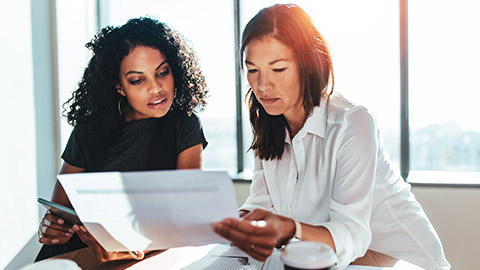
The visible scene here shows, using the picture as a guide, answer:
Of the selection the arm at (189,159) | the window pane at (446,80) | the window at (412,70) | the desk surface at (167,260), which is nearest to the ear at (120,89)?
the arm at (189,159)

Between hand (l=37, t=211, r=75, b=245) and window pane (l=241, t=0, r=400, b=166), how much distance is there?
2.01 m

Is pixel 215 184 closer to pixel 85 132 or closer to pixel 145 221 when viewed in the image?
pixel 145 221

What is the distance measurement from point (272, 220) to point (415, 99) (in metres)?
2.17

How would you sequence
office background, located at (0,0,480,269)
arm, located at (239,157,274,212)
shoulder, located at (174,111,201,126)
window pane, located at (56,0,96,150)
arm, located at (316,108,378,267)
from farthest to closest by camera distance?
window pane, located at (56,0,96,150) → office background, located at (0,0,480,269) → shoulder, located at (174,111,201,126) → arm, located at (239,157,274,212) → arm, located at (316,108,378,267)

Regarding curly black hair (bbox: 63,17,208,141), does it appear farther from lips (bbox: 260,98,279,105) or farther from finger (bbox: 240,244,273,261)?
finger (bbox: 240,244,273,261)

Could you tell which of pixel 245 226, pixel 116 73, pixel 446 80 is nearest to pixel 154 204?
pixel 245 226

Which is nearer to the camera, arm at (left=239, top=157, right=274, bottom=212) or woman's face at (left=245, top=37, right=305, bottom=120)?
woman's face at (left=245, top=37, right=305, bottom=120)

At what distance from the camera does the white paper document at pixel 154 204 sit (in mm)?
776

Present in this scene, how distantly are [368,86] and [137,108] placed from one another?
5.76 feet

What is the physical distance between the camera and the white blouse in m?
1.14

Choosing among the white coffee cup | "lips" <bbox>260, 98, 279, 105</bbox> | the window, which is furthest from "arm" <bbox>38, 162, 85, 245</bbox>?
the window

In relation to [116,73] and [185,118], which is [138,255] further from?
[116,73]

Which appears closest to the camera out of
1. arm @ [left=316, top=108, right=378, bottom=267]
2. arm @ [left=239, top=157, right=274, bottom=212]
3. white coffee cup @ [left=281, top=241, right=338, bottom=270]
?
white coffee cup @ [left=281, top=241, right=338, bottom=270]

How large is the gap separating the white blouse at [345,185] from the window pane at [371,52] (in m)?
1.48
